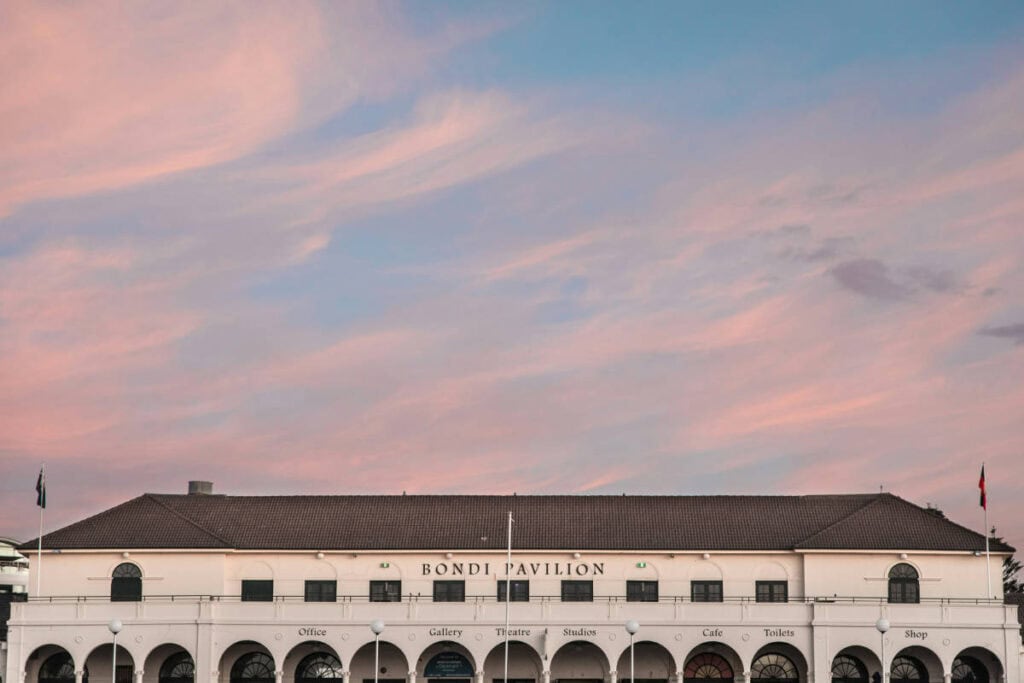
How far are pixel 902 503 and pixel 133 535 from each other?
36525 millimetres

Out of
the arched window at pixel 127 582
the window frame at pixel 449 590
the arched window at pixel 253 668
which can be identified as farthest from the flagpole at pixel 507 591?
the arched window at pixel 127 582

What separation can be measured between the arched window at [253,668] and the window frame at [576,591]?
45.9ft

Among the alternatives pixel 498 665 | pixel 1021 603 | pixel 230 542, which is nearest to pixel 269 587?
pixel 230 542

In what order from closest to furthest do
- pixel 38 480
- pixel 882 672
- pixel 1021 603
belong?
pixel 882 672 < pixel 38 480 < pixel 1021 603

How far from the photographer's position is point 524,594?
79.9m

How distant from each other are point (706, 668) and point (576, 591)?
6.94 m

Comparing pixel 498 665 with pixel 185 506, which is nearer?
pixel 498 665

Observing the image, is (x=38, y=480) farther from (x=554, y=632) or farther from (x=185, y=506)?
(x=554, y=632)

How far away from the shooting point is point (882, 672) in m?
73.7

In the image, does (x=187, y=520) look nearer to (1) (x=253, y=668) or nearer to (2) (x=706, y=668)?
(1) (x=253, y=668)

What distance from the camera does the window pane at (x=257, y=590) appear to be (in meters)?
79.8

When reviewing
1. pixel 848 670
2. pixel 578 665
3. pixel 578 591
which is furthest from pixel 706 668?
pixel 578 591

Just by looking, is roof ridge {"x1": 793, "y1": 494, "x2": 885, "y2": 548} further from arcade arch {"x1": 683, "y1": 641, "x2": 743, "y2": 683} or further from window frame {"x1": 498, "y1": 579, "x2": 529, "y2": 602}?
window frame {"x1": 498, "y1": 579, "x2": 529, "y2": 602}

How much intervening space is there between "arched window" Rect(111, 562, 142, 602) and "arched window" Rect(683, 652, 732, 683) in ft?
84.0
